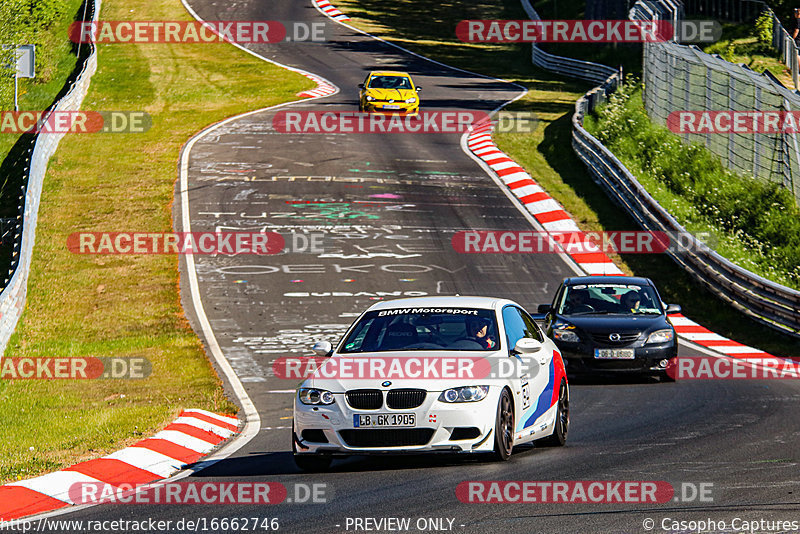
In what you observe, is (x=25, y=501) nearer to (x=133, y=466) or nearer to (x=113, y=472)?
(x=113, y=472)

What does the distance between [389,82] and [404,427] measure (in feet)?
108

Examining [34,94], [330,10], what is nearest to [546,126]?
[34,94]

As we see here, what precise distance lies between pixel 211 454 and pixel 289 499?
3072mm

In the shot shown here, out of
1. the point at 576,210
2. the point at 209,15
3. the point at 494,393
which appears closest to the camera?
the point at 494,393

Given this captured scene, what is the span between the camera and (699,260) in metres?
24.4

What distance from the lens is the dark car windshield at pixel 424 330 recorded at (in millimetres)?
10797

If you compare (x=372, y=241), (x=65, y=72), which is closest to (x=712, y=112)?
Answer: (x=372, y=241)

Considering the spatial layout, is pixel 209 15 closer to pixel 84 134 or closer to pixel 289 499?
pixel 84 134

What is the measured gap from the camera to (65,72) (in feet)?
178

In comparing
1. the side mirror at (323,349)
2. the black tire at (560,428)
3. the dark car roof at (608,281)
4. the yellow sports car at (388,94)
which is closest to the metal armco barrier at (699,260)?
the dark car roof at (608,281)

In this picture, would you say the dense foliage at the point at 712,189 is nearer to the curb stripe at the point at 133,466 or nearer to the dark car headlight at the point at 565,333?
the dark car headlight at the point at 565,333

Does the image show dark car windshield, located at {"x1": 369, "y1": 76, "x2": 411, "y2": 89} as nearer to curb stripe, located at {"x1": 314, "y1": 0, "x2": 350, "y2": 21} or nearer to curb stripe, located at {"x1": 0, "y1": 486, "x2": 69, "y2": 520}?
curb stripe, located at {"x1": 314, "y1": 0, "x2": 350, "y2": 21}

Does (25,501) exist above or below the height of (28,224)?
above

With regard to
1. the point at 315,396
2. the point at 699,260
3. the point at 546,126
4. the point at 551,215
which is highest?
the point at 315,396
